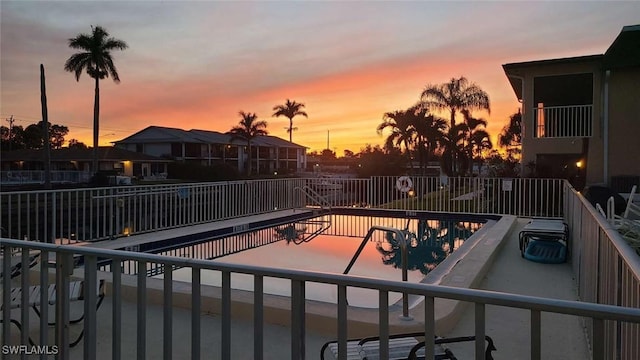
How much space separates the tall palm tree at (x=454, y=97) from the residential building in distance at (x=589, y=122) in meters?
10.6

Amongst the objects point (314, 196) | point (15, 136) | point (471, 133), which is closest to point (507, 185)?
point (314, 196)

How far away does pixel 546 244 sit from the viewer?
6.70m

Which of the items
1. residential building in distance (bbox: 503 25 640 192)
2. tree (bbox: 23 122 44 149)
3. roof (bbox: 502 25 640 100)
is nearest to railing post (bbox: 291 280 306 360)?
roof (bbox: 502 25 640 100)

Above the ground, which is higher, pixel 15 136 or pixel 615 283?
pixel 15 136

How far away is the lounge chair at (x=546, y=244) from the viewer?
6508 mm

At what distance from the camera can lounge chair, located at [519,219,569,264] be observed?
21.4 feet

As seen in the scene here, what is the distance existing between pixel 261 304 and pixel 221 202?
31.7 feet

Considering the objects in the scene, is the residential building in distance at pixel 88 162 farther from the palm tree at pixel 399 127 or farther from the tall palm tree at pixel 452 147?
the tall palm tree at pixel 452 147

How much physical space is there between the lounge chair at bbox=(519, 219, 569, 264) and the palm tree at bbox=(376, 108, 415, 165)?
1831 centimetres

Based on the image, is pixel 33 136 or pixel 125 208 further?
pixel 33 136

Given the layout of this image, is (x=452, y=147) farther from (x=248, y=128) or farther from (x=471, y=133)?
(x=248, y=128)

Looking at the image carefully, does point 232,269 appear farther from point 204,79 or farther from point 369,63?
point 204,79

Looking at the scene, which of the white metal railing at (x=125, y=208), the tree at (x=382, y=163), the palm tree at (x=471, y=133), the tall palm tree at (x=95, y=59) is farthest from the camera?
the tree at (x=382, y=163)

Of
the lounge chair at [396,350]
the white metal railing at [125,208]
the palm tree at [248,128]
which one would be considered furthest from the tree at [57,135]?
the lounge chair at [396,350]
